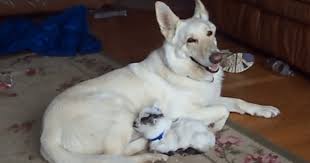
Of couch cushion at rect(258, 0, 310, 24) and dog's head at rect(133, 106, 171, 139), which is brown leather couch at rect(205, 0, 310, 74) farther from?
dog's head at rect(133, 106, 171, 139)

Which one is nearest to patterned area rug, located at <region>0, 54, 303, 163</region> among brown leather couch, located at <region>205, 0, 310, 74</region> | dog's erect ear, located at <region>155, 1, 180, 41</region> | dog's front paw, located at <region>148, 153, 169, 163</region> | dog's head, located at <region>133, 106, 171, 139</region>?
dog's front paw, located at <region>148, 153, 169, 163</region>

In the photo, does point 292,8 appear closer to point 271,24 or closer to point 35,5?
point 271,24

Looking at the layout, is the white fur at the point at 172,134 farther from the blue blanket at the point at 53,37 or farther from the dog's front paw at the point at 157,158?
the blue blanket at the point at 53,37

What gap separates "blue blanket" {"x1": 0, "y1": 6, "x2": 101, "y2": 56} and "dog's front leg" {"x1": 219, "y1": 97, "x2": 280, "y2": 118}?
1.40 meters

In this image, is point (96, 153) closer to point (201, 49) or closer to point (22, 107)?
point (201, 49)

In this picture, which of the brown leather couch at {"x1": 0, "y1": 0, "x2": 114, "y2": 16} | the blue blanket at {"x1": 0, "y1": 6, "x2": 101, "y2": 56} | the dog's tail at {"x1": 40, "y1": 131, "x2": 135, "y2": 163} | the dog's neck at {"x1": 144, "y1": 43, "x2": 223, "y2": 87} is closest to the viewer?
the dog's tail at {"x1": 40, "y1": 131, "x2": 135, "y2": 163}

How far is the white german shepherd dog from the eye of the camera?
1907 mm

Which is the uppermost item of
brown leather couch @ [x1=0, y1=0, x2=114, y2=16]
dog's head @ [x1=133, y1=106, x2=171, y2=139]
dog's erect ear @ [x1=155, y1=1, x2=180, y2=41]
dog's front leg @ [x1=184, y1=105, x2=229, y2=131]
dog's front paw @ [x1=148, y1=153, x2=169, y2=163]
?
dog's erect ear @ [x1=155, y1=1, x2=180, y2=41]

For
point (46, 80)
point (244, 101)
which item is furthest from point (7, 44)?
point (244, 101)

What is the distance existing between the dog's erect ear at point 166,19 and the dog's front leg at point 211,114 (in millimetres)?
357

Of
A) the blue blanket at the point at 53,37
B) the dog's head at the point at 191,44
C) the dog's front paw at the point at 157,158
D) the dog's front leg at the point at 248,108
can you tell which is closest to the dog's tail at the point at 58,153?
the dog's front paw at the point at 157,158

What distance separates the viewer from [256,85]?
2.92 metres

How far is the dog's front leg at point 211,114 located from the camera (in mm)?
2234

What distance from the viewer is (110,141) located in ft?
6.28
